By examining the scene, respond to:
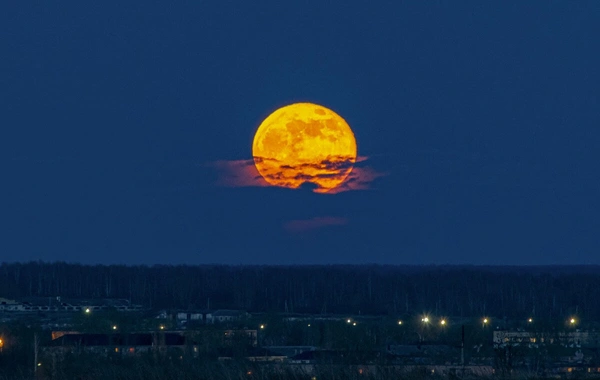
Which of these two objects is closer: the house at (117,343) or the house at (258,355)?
the house at (258,355)

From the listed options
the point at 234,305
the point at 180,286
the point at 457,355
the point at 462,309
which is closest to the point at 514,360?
the point at 457,355

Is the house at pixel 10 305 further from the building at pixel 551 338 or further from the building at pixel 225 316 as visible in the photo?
the building at pixel 551 338

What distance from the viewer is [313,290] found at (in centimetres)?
11962

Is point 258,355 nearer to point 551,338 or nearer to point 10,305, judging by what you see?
point 551,338

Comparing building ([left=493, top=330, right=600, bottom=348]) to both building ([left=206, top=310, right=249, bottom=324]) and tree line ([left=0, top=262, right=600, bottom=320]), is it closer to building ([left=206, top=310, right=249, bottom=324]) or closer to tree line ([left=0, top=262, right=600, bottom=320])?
building ([left=206, top=310, right=249, bottom=324])

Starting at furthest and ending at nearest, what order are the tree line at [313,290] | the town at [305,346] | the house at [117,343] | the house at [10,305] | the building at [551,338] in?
the tree line at [313,290]
the house at [10,305]
the building at [551,338]
the house at [117,343]
the town at [305,346]

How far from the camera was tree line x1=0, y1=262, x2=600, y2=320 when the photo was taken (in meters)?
104

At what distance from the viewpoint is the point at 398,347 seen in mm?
54094

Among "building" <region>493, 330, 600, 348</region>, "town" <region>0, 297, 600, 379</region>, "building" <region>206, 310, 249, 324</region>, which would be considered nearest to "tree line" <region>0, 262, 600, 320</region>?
"building" <region>206, 310, 249, 324</region>

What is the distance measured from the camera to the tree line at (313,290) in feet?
343

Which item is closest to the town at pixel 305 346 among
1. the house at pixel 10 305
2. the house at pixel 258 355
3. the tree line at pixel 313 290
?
the house at pixel 258 355

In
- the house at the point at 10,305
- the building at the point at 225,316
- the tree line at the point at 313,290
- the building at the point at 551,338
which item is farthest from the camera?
the tree line at the point at 313,290

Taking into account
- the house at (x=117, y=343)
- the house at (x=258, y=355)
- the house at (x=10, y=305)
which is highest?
the house at (x=10, y=305)

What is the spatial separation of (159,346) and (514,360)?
1520 centimetres
